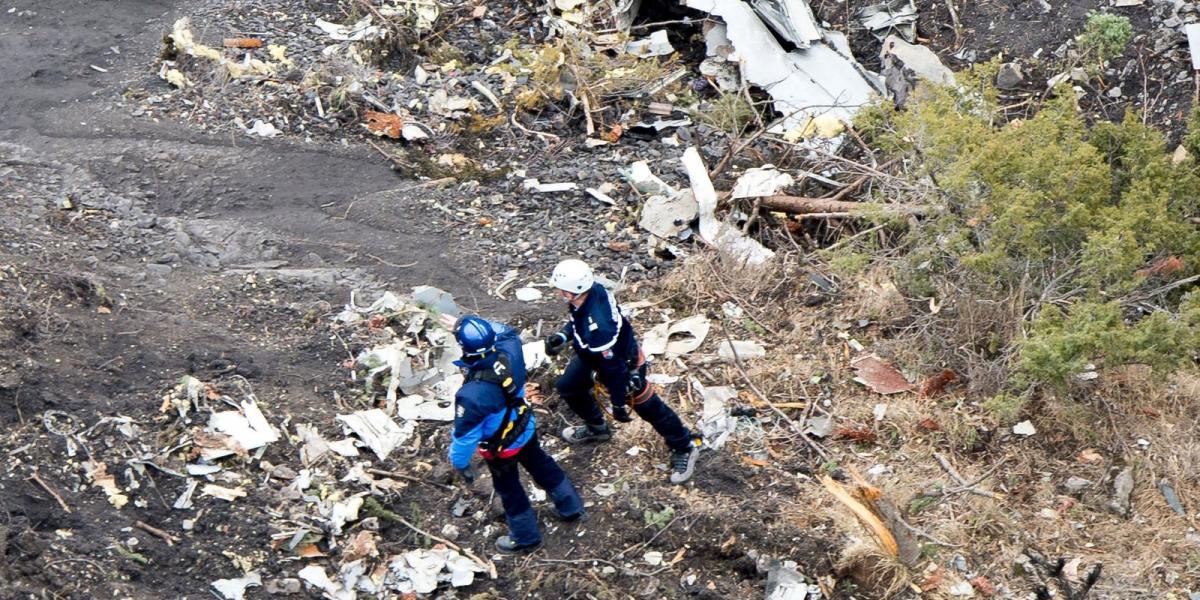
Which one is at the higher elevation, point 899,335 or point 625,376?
point 625,376

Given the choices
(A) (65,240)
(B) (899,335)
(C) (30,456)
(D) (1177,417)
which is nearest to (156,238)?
(A) (65,240)

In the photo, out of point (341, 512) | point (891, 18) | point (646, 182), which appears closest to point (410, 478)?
point (341, 512)

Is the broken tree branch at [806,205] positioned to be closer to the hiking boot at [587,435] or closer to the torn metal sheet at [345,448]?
the hiking boot at [587,435]

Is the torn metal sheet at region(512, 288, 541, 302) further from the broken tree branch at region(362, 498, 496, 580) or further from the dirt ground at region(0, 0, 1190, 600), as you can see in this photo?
the broken tree branch at region(362, 498, 496, 580)

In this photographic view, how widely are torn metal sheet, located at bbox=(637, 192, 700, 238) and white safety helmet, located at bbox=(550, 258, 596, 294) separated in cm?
283

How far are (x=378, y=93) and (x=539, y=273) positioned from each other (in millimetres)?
2834

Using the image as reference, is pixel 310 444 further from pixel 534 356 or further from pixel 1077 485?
pixel 1077 485

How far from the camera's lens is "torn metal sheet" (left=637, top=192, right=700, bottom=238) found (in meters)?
8.33

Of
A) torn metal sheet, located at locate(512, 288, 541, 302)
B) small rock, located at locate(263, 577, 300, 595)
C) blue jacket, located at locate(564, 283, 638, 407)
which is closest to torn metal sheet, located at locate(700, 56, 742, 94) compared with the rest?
torn metal sheet, located at locate(512, 288, 541, 302)

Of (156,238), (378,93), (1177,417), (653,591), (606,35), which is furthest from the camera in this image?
(606,35)

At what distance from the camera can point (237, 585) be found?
17.7 feet

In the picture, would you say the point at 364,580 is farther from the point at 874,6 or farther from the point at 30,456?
the point at 874,6

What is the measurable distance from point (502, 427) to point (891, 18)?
7554mm

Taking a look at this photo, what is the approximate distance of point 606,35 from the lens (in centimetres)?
1060
